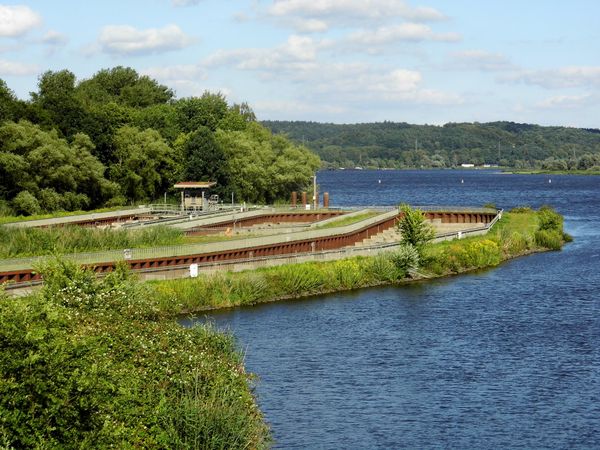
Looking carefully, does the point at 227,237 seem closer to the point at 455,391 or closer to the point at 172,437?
the point at 455,391

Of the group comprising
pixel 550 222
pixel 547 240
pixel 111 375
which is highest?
pixel 111 375

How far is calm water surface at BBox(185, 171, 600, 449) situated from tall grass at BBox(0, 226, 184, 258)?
50.1 feet

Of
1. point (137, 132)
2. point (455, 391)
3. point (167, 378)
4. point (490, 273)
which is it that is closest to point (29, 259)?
point (455, 391)

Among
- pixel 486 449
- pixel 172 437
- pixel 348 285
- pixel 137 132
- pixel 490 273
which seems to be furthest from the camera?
pixel 137 132

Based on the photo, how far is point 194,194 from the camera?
127062mm

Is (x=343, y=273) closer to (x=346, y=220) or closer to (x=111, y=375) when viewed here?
(x=346, y=220)

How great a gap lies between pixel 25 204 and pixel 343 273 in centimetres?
4130

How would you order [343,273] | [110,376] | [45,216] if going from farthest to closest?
[45,216]
[343,273]
[110,376]

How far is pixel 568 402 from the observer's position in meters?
45.8

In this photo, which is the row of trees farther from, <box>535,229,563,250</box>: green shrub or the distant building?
<box>535,229,563,250</box>: green shrub

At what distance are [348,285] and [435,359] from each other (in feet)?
75.8

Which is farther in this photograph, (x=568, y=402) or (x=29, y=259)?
(x=29, y=259)

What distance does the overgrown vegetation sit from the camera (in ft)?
79.5

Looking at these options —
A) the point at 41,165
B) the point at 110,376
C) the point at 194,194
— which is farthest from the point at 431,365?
the point at 194,194
